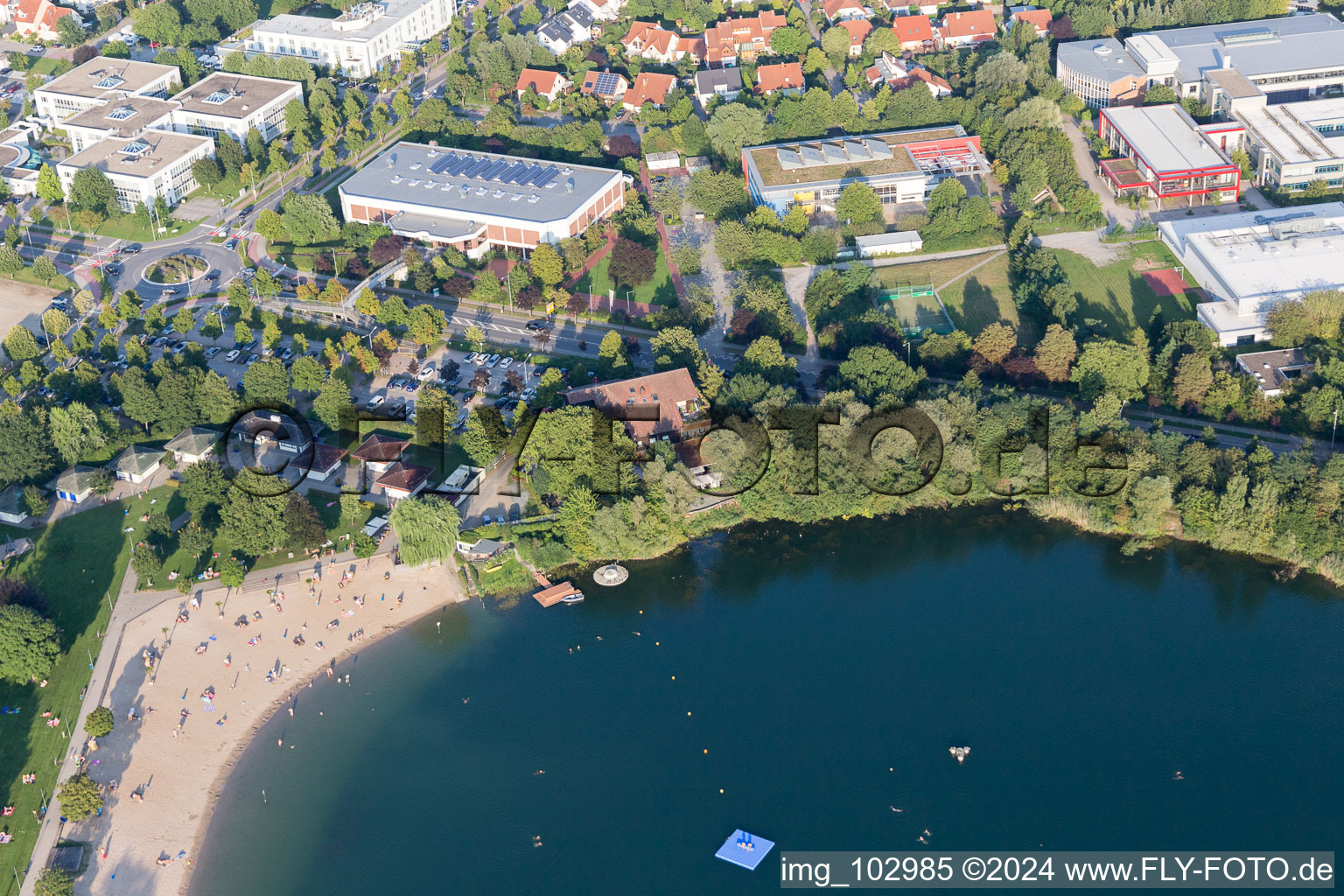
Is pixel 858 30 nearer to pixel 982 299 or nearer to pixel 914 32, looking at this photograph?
pixel 914 32

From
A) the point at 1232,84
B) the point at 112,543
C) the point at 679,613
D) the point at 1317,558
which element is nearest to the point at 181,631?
the point at 112,543

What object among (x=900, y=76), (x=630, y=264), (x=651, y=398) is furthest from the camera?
(x=900, y=76)

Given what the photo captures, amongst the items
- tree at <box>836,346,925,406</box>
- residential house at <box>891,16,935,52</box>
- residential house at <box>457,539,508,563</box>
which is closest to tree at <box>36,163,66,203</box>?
residential house at <box>457,539,508,563</box>

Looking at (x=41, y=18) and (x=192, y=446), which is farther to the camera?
(x=41, y=18)

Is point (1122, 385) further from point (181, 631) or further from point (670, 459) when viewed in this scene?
point (181, 631)

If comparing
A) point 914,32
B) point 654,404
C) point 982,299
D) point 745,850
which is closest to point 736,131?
point 914,32

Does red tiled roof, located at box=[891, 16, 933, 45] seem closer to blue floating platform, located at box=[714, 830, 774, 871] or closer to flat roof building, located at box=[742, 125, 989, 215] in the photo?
flat roof building, located at box=[742, 125, 989, 215]
